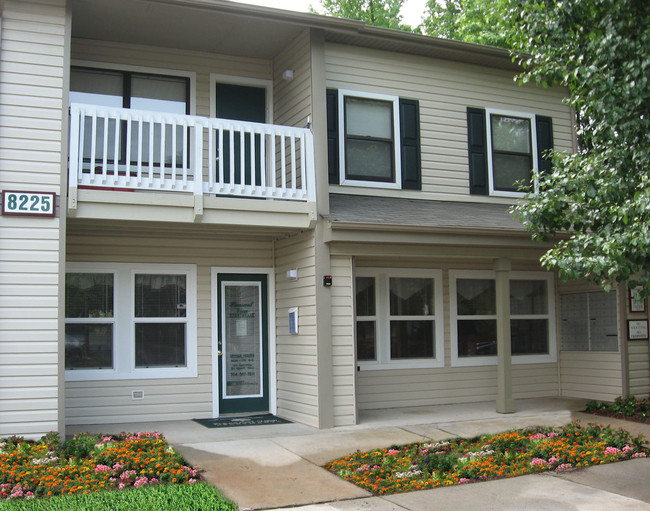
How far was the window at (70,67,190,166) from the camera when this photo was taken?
32.9 feet

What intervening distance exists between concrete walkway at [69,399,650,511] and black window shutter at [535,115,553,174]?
4.51 m

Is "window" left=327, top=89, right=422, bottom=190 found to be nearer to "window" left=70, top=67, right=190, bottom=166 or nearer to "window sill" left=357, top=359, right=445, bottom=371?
Answer: "window" left=70, top=67, right=190, bottom=166

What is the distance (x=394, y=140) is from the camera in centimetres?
1123

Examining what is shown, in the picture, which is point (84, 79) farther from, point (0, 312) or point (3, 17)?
point (0, 312)

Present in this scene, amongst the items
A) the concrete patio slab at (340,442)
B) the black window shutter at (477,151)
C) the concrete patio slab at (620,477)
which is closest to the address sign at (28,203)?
the concrete patio slab at (340,442)

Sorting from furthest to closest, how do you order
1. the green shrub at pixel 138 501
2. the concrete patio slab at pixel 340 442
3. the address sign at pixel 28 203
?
the address sign at pixel 28 203, the concrete patio slab at pixel 340 442, the green shrub at pixel 138 501

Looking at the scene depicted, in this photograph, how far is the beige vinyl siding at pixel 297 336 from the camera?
9.59 metres

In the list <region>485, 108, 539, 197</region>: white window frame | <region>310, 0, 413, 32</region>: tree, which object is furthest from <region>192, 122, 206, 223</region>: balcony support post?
<region>310, 0, 413, 32</region>: tree

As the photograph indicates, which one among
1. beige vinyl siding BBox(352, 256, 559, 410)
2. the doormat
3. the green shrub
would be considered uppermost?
beige vinyl siding BBox(352, 256, 559, 410)


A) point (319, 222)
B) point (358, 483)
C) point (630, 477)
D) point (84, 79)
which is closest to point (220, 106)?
point (84, 79)

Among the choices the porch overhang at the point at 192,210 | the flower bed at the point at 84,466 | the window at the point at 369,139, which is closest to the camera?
the flower bed at the point at 84,466

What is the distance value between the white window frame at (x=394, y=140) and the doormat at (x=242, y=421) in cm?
375

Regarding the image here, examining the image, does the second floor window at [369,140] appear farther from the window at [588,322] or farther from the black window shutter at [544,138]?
the window at [588,322]

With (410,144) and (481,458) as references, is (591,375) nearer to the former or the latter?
(410,144)
